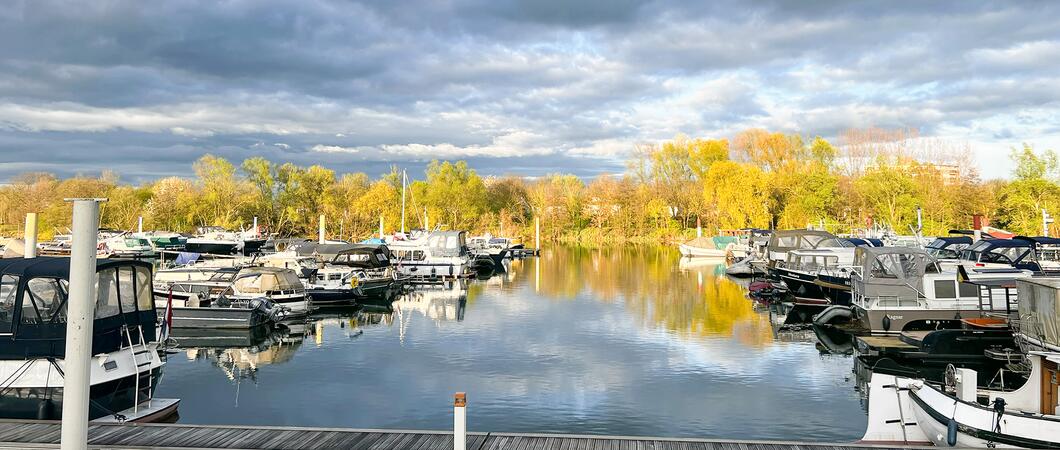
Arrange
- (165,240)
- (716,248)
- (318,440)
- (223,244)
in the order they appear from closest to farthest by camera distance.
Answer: (318,440)
(223,244)
(716,248)
(165,240)

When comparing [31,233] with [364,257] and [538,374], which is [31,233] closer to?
[538,374]

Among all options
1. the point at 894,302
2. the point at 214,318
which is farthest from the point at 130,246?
the point at 894,302

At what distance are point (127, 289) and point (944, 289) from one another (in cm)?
2227

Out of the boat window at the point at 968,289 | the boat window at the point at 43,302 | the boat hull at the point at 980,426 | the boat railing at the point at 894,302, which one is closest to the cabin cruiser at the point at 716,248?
the boat railing at the point at 894,302

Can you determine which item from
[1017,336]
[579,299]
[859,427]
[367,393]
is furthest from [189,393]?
[579,299]

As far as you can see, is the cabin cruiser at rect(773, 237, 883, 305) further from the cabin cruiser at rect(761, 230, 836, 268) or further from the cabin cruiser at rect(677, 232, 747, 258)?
the cabin cruiser at rect(677, 232, 747, 258)

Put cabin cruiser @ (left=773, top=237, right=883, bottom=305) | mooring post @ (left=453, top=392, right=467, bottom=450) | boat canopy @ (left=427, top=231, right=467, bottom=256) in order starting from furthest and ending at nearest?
boat canopy @ (left=427, top=231, right=467, bottom=256) → cabin cruiser @ (left=773, top=237, right=883, bottom=305) → mooring post @ (left=453, top=392, right=467, bottom=450)

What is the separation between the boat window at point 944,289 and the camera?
2239 centimetres

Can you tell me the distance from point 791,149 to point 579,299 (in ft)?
178

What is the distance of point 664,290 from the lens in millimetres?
38438

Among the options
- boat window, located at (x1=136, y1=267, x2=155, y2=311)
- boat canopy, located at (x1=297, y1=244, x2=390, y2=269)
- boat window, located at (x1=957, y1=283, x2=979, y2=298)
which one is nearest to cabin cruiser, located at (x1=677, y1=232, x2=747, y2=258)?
boat canopy, located at (x1=297, y1=244, x2=390, y2=269)

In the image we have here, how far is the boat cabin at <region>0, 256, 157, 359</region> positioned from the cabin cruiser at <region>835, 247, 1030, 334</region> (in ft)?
66.8

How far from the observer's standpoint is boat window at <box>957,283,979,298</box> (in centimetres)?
2206

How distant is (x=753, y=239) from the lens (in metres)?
53.2
